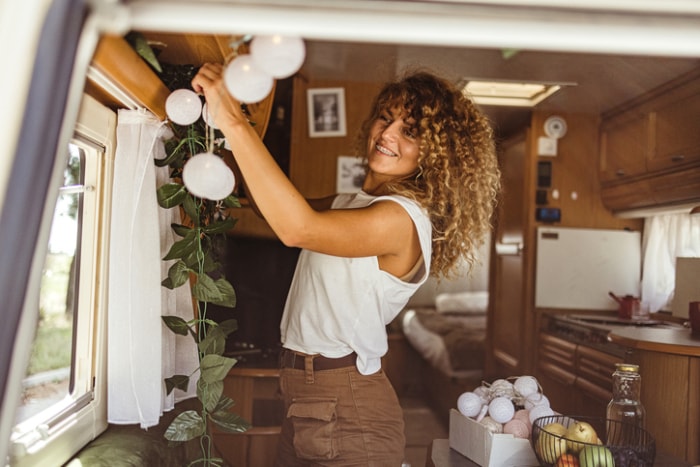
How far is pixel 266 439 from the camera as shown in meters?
2.41

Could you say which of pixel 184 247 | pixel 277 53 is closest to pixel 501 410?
pixel 184 247

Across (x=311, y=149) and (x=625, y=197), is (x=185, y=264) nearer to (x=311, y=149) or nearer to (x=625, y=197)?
(x=311, y=149)

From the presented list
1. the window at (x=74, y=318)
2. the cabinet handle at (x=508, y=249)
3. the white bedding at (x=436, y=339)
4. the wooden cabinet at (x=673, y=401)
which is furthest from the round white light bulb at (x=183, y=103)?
the white bedding at (x=436, y=339)

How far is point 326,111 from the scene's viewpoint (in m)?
3.57

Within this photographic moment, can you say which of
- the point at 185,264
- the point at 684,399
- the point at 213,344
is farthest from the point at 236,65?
the point at 684,399

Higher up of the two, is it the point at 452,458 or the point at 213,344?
the point at 213,344

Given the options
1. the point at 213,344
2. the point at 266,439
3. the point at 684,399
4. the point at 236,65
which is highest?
the point at 236,65

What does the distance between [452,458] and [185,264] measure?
82 cm

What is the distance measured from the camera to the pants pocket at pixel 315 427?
59.2 inches

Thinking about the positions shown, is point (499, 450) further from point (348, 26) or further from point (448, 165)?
point (348, 26)

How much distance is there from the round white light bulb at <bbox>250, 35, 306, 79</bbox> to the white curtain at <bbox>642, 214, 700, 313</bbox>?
10.6 feet

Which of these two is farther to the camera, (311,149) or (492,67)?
(311,149)

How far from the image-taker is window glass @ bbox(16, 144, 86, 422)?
1.04m

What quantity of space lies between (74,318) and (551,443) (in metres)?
1.03
